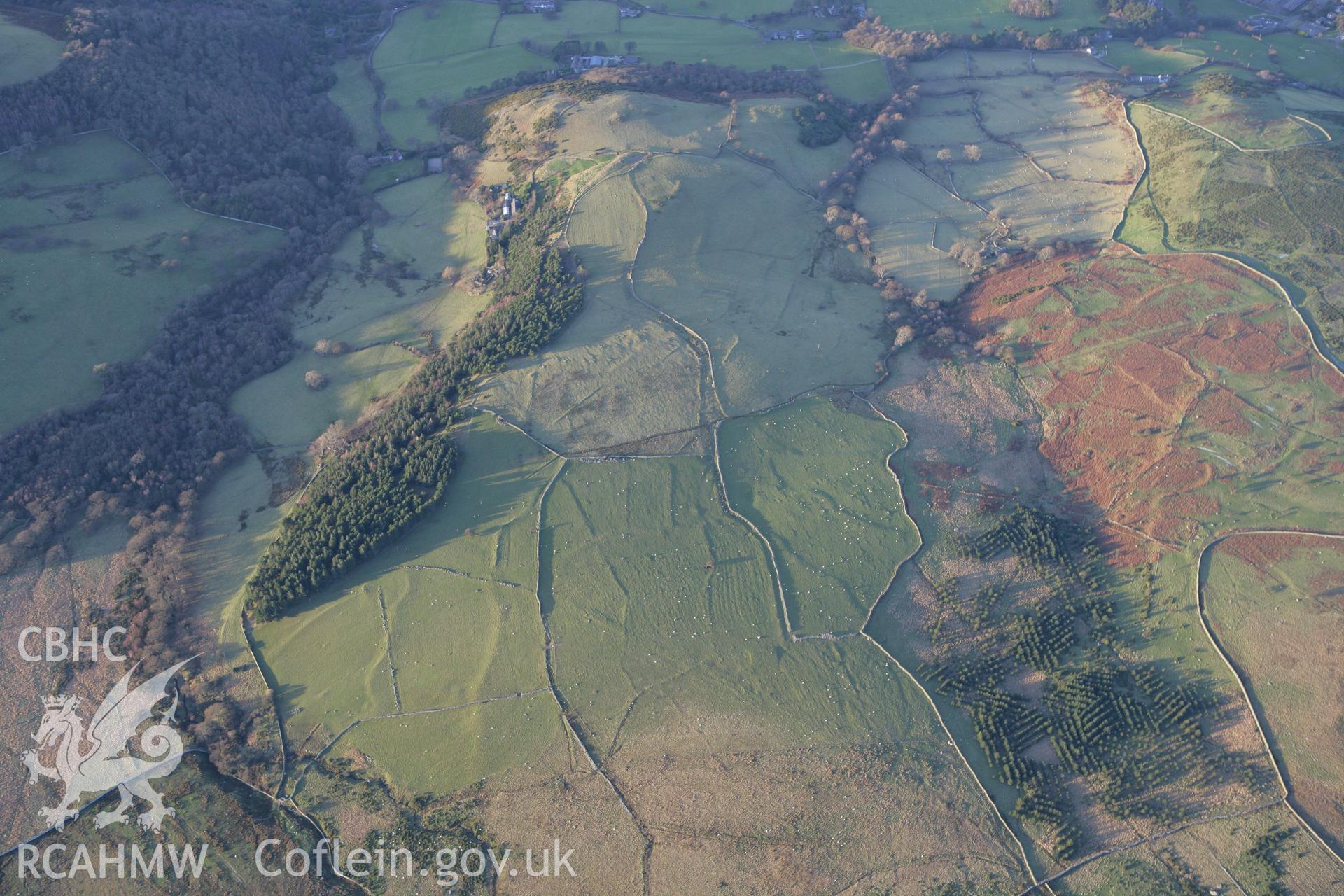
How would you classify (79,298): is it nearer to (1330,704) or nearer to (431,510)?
(431,510)

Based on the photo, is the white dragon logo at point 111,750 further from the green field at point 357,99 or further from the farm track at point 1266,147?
the farm track at point 1266,147

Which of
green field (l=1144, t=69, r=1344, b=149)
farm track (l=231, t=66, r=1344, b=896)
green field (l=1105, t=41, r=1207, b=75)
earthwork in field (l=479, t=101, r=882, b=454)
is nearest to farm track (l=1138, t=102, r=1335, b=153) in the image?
green field (l=1144, t=69, r=1344, b=149)

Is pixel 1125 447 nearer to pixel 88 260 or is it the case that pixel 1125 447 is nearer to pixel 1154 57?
pixel 1154 57

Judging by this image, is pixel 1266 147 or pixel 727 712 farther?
pixel 1266 147

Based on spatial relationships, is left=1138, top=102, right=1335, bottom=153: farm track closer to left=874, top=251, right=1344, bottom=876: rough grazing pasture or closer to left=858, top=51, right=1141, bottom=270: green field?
left=858, top=51, right=1141, bottom=270: green field

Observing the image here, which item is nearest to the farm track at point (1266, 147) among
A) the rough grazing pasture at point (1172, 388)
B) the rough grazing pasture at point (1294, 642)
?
the rough grazing pasture at point (1172, 388)

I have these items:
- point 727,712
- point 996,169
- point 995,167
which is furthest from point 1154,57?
point 727,712
